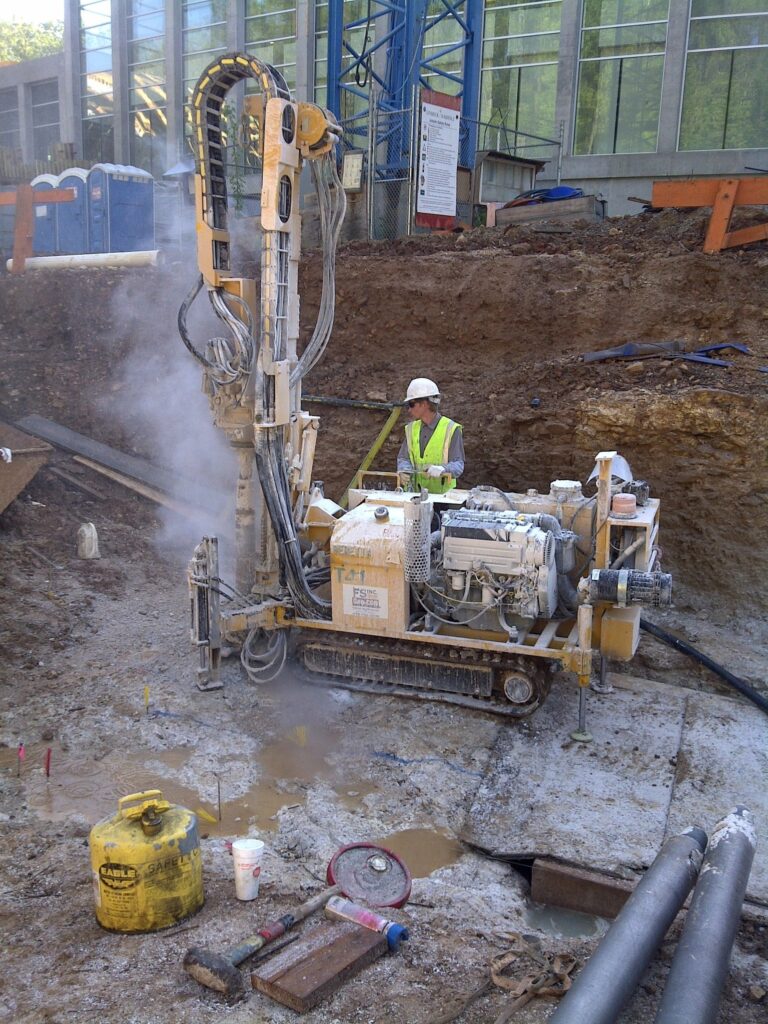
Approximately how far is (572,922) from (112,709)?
3252 mm

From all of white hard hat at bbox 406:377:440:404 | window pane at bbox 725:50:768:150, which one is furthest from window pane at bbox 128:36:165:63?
white hard hat at bbox 406:377:440:404

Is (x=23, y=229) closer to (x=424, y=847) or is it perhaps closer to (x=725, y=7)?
(x=725, y=7)

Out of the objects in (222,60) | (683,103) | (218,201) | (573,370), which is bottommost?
(573,370)

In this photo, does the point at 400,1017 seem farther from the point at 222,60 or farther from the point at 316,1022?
the point at 222,60

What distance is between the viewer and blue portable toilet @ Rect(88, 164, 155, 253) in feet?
52.9

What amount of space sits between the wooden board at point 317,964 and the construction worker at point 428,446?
12.3 feet

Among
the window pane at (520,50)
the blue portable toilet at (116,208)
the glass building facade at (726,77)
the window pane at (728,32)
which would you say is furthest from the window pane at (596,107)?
the blue portable toilet at (116,208)

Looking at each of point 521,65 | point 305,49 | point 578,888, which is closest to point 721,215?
point 578,888

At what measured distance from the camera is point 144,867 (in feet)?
12.3

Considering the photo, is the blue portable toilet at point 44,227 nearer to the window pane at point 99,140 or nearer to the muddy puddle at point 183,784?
the window pane at point 99,140

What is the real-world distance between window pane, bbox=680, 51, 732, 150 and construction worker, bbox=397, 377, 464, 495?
1237cm

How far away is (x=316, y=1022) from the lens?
3.36m

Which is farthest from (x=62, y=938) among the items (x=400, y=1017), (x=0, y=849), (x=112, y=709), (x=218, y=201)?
(x=218, y=201)

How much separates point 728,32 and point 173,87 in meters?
13.9
